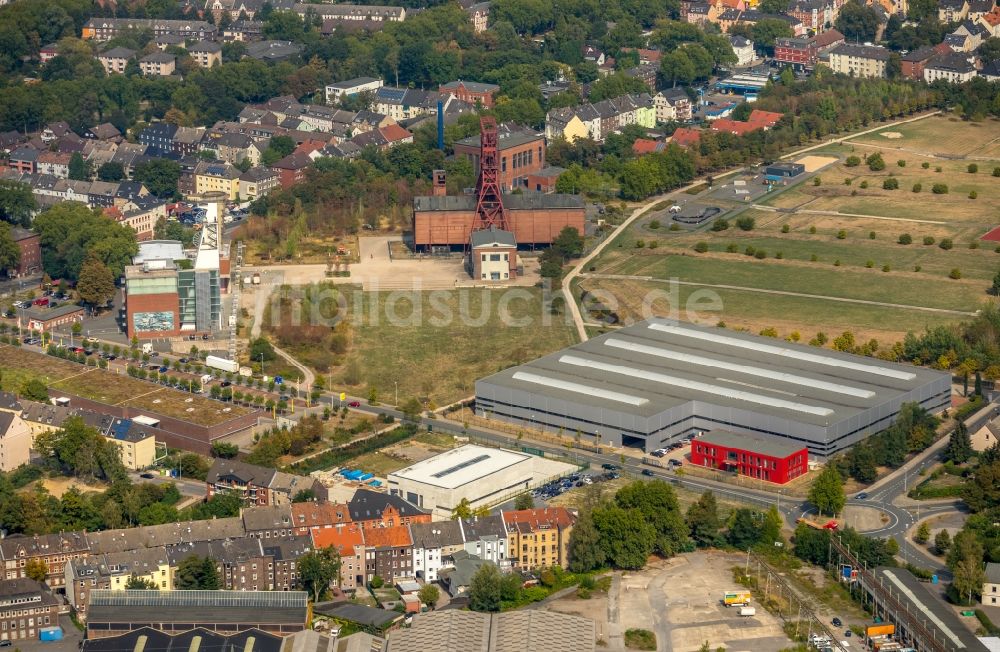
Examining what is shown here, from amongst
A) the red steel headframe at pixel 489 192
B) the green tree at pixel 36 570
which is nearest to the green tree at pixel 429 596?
the green tree at pixel 36 570

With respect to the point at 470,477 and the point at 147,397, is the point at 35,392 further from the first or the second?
the point at 470,477

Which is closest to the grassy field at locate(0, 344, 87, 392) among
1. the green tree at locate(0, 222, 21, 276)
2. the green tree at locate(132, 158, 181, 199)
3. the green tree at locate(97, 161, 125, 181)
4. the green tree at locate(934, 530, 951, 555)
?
the green tree at locate(0, 222, 21, 276)

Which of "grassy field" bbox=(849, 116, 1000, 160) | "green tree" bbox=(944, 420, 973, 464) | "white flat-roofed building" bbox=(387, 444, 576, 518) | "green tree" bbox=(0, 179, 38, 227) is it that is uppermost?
"grassy field" bbox=(849, 116, 1000, 160)

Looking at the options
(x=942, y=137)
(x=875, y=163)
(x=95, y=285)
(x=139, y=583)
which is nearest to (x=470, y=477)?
(x=139, y=583)

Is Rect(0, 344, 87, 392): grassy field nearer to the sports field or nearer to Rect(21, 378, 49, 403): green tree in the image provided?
Rect(21, 378, 49, 403): green tree

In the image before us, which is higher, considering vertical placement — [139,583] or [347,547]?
[347,547]

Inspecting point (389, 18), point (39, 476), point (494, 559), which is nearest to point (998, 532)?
point (494, 559)
